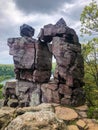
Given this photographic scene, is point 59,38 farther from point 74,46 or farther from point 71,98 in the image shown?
point 71,98

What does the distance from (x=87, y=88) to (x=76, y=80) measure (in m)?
7.26

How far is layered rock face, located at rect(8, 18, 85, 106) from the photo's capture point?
16.0m

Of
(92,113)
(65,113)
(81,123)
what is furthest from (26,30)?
(81,123)

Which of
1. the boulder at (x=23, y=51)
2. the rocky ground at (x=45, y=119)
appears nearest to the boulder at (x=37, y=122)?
the rocky ground at (x=45, y=119)

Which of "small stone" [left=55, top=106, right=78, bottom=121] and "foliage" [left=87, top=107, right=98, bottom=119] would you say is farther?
"foliage" [left=87, top=107, right=98, bottom=119]

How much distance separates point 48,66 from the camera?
1964 centimetres

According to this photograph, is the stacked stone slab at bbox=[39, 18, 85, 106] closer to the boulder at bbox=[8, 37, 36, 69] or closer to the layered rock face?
the layered rock face

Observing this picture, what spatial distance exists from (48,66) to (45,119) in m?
14.2

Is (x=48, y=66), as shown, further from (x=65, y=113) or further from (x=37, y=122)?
(x=37, y=122)

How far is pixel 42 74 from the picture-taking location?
18859mm

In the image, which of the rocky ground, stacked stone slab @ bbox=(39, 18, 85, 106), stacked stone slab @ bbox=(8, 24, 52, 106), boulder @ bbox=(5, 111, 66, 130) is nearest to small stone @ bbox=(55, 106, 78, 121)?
the rocky ground

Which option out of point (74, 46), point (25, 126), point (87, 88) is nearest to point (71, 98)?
point (74, 46)

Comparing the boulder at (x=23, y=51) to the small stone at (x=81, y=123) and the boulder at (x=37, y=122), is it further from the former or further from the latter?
the boulder at (x=37, y=122)

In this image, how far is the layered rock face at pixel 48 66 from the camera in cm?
1598
